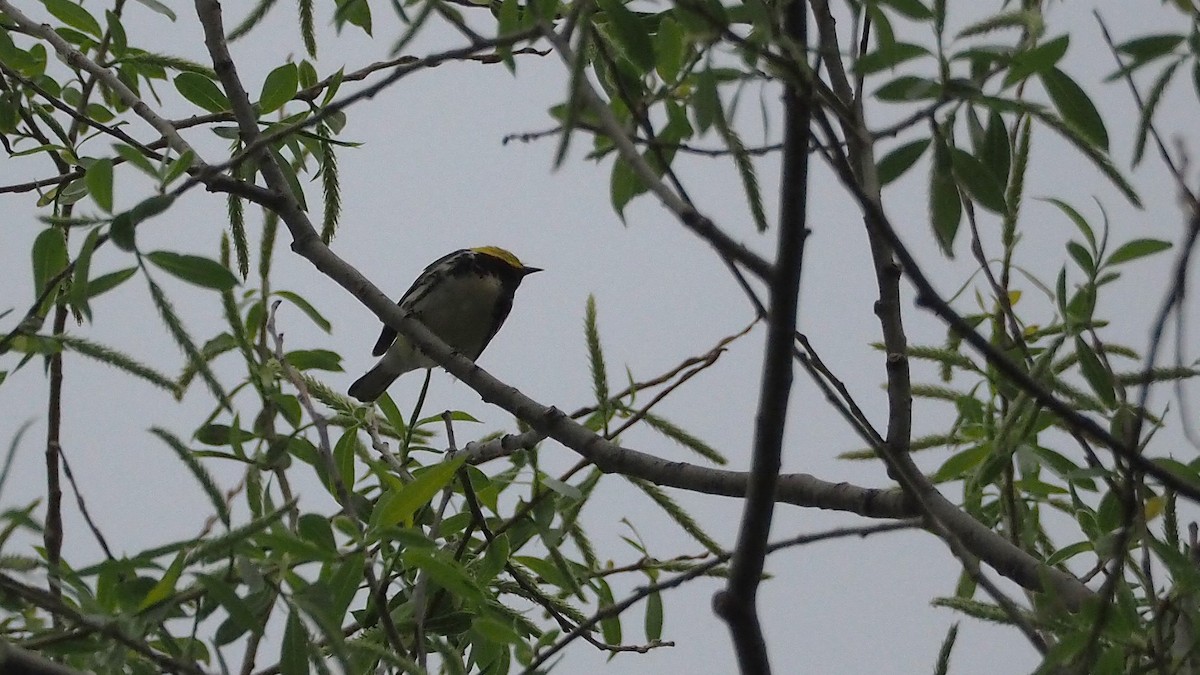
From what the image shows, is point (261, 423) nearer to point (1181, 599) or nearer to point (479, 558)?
point (479, 558)

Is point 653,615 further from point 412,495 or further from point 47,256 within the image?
point 47,256

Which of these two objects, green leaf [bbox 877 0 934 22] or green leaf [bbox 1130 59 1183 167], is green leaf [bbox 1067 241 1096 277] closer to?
green leaf [bbox 1130 59 1183 167]

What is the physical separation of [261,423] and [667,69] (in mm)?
787

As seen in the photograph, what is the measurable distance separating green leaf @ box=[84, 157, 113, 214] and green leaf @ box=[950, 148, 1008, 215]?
0.94 meters

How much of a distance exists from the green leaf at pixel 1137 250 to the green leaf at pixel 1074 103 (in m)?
0.24

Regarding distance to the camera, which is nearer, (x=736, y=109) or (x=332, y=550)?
(x=736, y=109)

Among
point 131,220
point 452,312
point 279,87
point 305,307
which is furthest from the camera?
point 452,312

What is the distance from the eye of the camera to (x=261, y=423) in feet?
5.73

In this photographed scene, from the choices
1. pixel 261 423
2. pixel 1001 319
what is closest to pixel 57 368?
pixel 261 423

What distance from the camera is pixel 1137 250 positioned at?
151 cm

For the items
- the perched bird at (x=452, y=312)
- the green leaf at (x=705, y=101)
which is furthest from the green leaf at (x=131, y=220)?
the perched bird at (x=452, y=312)

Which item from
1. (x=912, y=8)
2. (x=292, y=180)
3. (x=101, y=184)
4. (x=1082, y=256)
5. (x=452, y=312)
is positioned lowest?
(x=101, y=184)

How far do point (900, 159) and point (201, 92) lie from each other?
1434 mm

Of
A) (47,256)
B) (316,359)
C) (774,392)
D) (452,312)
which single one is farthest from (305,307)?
(452,312)
